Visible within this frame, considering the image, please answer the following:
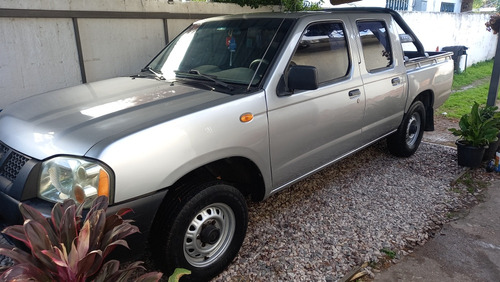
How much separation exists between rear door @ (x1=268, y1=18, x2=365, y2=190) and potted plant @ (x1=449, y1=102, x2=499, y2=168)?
5.80 feet

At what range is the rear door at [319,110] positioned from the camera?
10.2 feet

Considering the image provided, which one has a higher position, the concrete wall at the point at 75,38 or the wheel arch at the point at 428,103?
the concrete wall at the point at 75,38

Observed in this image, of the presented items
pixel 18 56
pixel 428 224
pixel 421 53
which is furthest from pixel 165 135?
pixel 421 53

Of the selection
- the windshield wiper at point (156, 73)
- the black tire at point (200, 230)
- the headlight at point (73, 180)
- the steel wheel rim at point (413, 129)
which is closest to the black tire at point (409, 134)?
the steel wheel rim at point (413, 129)

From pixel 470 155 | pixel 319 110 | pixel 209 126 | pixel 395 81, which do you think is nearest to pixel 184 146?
pixel 209 126

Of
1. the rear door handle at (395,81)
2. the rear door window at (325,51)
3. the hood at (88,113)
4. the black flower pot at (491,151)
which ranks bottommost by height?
the black flower pot at (491,151)

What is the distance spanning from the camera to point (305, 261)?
9.95 feet

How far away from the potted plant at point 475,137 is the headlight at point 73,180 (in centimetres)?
456

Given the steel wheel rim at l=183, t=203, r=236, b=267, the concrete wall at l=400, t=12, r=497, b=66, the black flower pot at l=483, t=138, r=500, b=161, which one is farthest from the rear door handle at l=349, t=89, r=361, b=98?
the concrete wall at l=400, t=12, r=497, b=66

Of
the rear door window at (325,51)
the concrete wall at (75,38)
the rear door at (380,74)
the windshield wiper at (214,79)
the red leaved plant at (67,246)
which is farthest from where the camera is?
the concrete wall at (75,38)

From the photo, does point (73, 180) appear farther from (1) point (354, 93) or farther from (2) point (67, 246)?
(1) point (354, 93)

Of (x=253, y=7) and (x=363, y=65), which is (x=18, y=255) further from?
(x=253, y=7)

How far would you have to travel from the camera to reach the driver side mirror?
2916 millimetres

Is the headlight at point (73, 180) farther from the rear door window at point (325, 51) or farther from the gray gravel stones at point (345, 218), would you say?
the rear door window at point (325, 51)
